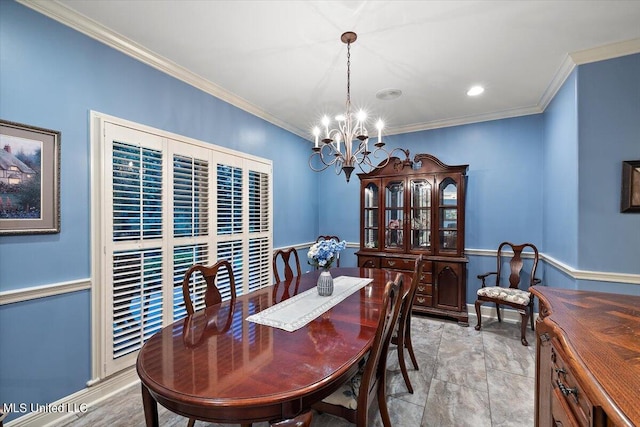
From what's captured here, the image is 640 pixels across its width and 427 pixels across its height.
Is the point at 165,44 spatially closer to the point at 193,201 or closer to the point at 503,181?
the point at 193,201

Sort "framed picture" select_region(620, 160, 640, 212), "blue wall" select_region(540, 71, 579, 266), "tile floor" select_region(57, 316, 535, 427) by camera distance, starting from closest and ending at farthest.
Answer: "tile floor" select_region(57, 316, 535, 427), "framed picture" select_region(620, 160, 640, 212), "blue wall" select_region(540, 71, 579, 266)

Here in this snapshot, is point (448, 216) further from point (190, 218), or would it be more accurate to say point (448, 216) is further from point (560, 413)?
point (190, 218)

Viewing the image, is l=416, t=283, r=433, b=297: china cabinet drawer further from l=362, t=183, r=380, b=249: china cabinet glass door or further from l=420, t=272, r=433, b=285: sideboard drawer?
l=362, t=183, r=380, b=249: china cabinet glass door

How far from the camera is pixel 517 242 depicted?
11.8 feet

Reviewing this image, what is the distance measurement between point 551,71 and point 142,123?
376 cm

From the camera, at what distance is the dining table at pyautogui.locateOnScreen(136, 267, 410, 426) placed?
0.96 m

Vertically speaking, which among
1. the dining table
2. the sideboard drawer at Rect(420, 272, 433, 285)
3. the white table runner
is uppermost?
the white table runner

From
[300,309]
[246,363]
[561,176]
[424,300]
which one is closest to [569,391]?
[246,363]

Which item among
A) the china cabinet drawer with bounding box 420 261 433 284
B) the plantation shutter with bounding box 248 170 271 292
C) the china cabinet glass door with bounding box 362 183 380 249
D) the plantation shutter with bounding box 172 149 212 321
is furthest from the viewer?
the china cabinet glass door with bounding box 362 183 380 249

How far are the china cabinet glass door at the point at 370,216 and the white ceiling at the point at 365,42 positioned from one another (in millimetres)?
1380

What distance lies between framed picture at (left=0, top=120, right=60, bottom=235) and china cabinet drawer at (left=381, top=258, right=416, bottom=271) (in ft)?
11.1

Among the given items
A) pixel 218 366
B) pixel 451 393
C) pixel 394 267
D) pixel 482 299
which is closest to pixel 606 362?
pixel 218 366

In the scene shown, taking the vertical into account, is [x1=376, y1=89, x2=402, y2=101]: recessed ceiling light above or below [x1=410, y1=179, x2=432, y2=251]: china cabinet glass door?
above

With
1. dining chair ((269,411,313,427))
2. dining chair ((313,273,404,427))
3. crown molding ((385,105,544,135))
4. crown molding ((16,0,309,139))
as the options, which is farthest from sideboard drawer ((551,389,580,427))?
crown molding ((385,105,544,135))
